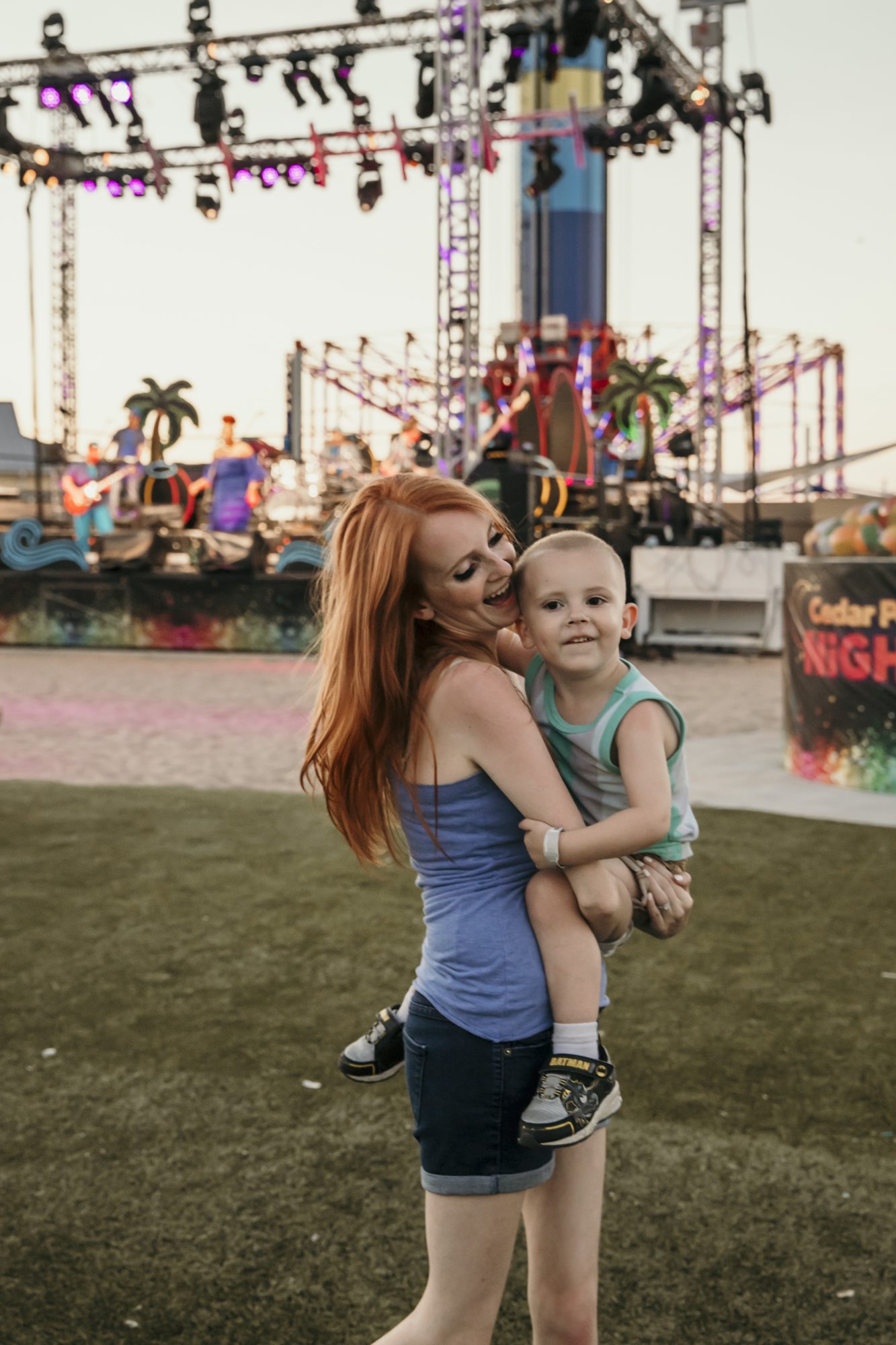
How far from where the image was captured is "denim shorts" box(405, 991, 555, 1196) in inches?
56.6

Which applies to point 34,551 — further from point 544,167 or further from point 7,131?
point 544,167

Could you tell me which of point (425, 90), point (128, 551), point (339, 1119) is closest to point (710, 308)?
point (425, 90)

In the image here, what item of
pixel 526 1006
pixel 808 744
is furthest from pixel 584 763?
pixel 808 744

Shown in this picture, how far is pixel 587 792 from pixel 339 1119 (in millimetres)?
1768

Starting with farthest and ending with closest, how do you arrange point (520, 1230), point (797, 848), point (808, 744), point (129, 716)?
point (129, 716)
point (808, 744)
point (797, 848)
point (520, 1230)

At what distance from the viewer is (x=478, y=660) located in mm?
1458

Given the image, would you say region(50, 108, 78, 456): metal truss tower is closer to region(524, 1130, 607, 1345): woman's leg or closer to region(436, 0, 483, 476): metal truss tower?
region(436, 0, 483, 476): metal truss tower

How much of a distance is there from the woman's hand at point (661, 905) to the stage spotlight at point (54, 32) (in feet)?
60.5

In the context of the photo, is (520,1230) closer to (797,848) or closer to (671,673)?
(797,848)

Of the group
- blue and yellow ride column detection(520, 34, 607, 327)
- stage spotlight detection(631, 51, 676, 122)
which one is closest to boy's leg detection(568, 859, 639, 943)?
stage spotlight detection(631, 51, 676, 122)

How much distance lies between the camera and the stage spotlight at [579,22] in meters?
13.2

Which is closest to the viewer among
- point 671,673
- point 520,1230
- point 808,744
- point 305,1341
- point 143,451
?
point 305,1341

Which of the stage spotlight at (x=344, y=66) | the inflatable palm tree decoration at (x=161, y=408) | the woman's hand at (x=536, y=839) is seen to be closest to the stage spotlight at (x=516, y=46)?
the stage spotlight at (x=344, y=66)

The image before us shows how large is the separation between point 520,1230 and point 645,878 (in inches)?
55.5
